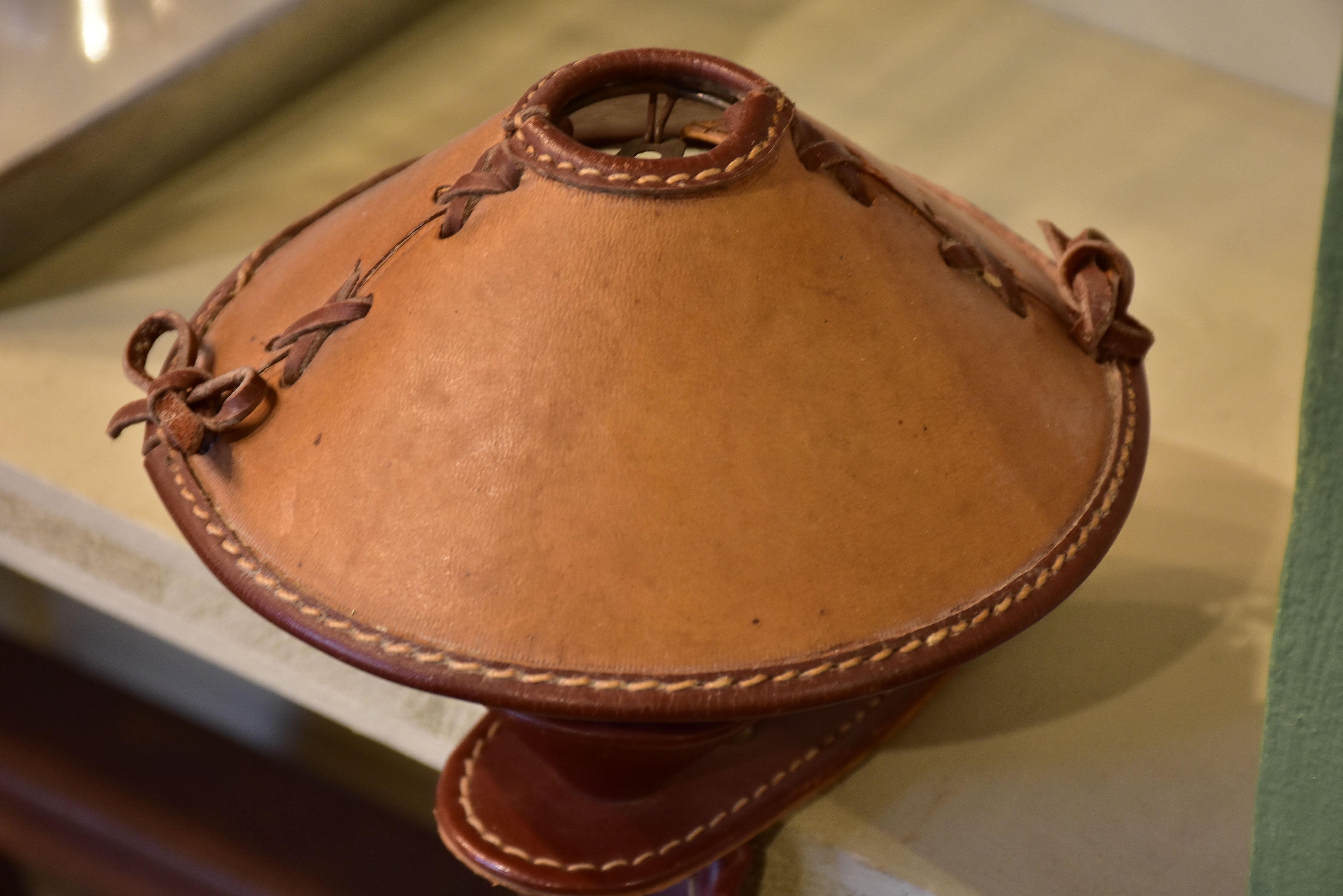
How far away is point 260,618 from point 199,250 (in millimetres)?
487

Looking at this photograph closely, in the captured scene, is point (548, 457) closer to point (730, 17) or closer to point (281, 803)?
point (281, 803)

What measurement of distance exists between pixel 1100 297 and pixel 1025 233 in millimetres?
639

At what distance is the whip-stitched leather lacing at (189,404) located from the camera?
74cm

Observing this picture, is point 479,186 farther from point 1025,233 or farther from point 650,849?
point 1025,233

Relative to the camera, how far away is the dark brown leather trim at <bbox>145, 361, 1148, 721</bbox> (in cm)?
65

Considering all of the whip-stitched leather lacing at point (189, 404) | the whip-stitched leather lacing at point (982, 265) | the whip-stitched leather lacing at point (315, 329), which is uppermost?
the whip-stitched leather lacing at point (315, 329)

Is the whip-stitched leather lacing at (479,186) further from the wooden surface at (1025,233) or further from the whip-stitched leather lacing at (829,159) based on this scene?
the wooden surface at (1025,233)

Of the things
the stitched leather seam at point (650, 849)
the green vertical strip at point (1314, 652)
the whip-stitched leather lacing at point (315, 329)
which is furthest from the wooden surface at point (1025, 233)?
the whip-stitched leather lacing at point (315, 329)

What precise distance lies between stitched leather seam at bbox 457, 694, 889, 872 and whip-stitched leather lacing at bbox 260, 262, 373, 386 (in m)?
0.33

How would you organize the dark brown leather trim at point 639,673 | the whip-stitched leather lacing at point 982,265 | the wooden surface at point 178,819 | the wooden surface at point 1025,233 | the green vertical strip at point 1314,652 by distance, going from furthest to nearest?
the wooden surface at point 178,819
the wooden surface at point 1025,233
the whip-stitched leather lacing at point 982,265
the dark brown leather trim at point 639,673
the green vertical strip at point 1314,652

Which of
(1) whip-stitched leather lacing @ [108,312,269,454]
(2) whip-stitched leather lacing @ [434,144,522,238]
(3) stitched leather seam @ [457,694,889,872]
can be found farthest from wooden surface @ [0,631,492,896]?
(2) whip-stitched leather lacing @ [434,144,522,238]

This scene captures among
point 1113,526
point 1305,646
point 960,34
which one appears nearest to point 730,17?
point 960,34

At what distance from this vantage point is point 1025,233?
1.46 meters

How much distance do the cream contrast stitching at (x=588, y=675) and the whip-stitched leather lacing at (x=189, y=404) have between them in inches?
1.0
